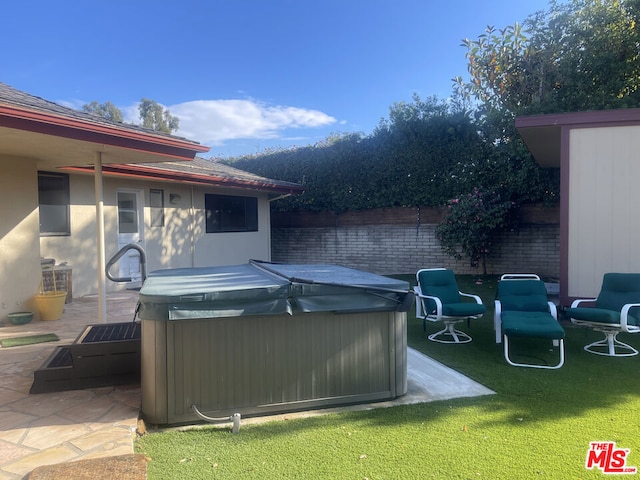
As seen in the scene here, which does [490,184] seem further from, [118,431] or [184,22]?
[184,22]

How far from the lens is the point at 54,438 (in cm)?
303

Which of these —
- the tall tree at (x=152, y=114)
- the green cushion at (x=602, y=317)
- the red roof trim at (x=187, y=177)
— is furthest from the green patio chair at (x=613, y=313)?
the tall tree at (x=152, y=114)

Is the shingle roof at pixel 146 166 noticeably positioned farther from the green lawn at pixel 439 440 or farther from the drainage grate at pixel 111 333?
the green lawn at pixel 439 440

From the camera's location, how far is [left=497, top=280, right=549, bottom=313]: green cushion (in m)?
5.63

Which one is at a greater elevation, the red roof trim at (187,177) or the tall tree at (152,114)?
the tall tree at (152,114)

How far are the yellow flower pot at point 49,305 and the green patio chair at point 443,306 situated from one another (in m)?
5.25

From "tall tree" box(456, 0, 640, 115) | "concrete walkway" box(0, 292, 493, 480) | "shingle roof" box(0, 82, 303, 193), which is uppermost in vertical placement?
"tall tree" box(456, 0, 640, 115)

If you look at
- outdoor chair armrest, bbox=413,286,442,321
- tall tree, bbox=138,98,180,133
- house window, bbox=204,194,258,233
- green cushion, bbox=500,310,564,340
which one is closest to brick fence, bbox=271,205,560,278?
house window, bbox=204,194,258,233

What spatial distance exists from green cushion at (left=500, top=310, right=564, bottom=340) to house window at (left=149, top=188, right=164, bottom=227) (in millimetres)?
7770

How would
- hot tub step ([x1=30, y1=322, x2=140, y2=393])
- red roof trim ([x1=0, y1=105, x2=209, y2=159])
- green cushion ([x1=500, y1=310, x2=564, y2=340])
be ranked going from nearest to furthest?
hot tub step ([x1=30, y1=322, x2=140, y2=393])
red roof trim ([x1=0, y1=105, x2=209, y2=159])
green cushion ([x1=500, y1=310, x2=564, y2=340])

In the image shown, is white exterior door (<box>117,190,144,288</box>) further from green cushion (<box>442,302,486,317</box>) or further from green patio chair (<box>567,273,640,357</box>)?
green patio chair (<box>567,273,640,357</box>)

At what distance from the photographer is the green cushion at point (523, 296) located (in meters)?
5.63

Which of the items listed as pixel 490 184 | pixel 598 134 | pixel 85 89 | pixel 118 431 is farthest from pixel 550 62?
pixel 85 89

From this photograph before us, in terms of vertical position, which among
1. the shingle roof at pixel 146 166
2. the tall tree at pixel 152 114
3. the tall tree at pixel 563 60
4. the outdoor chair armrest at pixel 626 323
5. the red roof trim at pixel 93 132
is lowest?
the outdoor chair armrest at pixel 626 323
